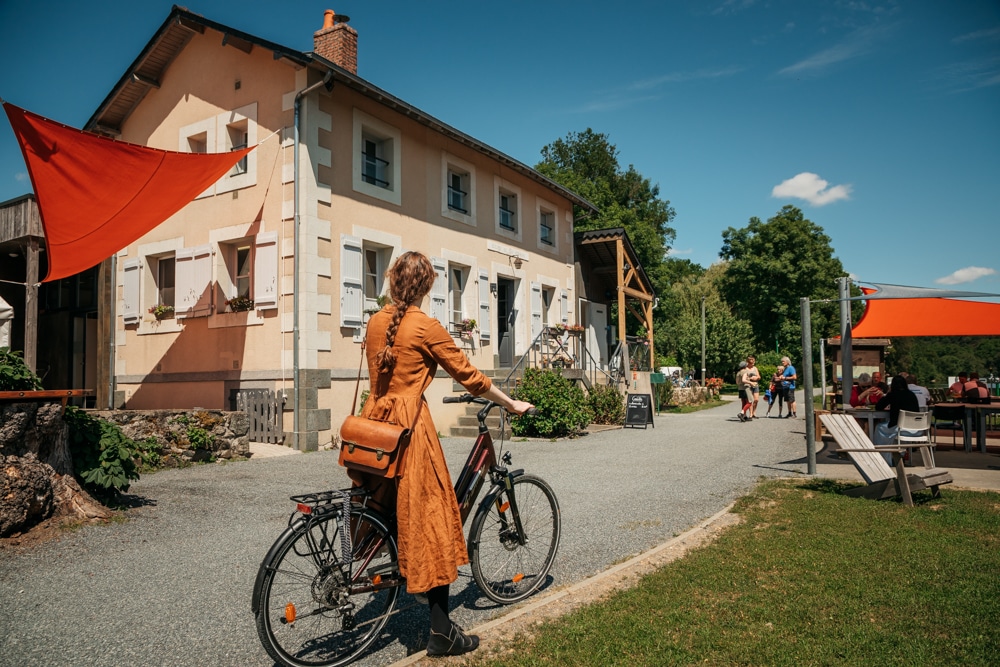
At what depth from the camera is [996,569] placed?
4461mm

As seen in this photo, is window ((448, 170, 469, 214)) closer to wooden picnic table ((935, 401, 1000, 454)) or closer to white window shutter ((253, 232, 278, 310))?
white window shutter ((253, 232, 278, 310))

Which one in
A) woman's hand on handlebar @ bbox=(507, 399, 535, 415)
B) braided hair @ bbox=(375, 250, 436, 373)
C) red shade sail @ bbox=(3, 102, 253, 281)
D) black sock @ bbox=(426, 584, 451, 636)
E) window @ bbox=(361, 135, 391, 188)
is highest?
window @ bbox=(361, 135, 391, 188)

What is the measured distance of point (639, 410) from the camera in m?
15.5

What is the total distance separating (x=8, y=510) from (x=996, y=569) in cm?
679

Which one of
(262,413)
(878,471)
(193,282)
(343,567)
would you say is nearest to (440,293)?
(262,413)

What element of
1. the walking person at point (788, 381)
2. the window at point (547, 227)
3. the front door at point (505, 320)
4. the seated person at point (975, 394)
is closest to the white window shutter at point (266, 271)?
the front door at point (505, 320)

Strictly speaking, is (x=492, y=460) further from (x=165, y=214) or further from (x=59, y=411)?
(x=165, y=214)

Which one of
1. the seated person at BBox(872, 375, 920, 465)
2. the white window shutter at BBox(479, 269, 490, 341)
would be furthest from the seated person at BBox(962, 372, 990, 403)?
the white window shutter at BBox(479, 269, 490, 341)

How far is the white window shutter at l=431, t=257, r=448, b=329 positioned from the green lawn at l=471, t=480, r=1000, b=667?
9.44 m

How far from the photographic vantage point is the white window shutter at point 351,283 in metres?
12.3

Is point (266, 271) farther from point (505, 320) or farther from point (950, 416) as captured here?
point (950, 416)

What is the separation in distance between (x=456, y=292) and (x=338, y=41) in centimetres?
564

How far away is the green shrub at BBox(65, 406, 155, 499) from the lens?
611 centimetres

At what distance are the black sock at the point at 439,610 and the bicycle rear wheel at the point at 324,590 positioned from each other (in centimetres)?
17
